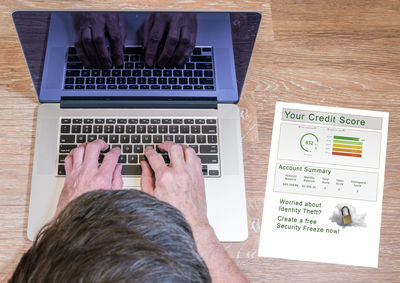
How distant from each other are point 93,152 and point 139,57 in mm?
222

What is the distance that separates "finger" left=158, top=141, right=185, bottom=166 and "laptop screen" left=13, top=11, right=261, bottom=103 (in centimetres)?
11

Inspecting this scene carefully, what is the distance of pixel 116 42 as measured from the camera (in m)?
0.81

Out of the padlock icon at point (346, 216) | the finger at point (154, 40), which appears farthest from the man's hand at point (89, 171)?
the padlock icon at point (346, 216)

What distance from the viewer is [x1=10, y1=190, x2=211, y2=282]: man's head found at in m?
0.40

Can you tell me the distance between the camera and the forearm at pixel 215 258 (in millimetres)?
773

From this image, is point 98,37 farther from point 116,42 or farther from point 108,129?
point 108,129

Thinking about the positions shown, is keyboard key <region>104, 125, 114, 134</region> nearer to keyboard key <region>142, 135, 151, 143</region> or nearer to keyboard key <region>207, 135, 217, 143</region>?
keyboard key <region>142, 135, 151, 143</region>

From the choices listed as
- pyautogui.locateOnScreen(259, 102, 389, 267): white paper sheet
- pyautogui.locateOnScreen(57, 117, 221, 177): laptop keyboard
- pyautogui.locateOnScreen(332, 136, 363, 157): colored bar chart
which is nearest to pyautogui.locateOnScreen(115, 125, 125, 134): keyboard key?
pyautogui.locateOnScreen(57, 117, 221, 177): laptop keyboard

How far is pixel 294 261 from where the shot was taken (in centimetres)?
83

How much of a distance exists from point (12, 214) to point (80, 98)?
0.28m

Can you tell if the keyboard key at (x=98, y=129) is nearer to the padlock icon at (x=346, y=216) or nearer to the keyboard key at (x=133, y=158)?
the keyboard key at (x=133, y=158)

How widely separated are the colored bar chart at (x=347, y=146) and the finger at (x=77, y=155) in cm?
55

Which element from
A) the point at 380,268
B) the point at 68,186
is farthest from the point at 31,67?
the point at 380,268

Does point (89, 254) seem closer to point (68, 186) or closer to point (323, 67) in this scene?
point (68, 186)
